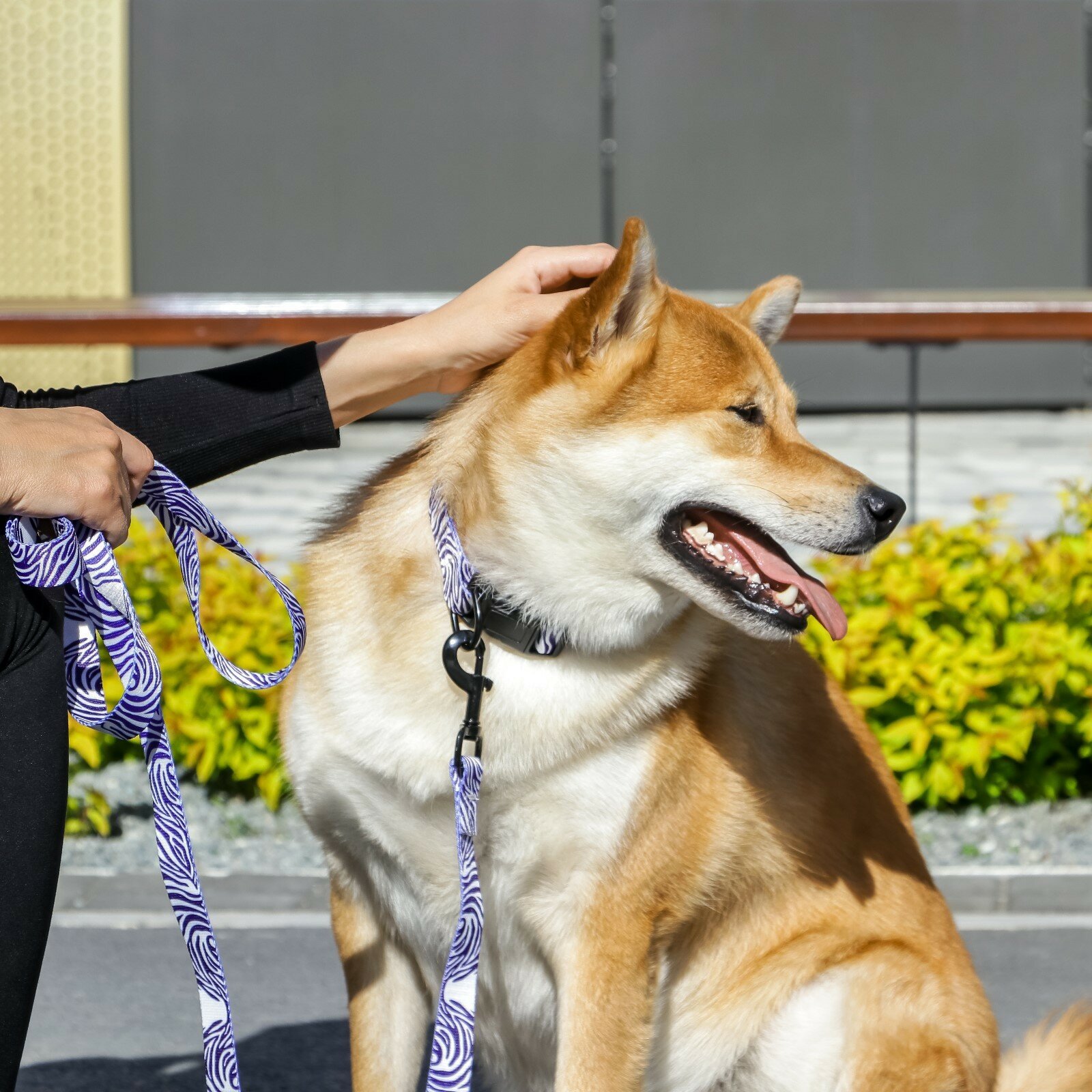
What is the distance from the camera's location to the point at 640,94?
42.7 feet

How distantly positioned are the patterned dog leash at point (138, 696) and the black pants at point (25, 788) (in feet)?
0.19

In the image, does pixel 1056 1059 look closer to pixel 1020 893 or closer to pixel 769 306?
pixel 769 306

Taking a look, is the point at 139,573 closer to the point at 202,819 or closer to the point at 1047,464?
the point at 202,819

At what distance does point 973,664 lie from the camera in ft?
14.5

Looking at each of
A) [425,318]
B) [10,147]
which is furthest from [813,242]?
[425,318]

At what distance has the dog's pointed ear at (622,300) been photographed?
2047 mm

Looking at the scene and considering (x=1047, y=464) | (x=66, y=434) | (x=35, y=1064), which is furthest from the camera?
(x=1047, y=464)

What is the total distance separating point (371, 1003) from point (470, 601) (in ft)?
2.64

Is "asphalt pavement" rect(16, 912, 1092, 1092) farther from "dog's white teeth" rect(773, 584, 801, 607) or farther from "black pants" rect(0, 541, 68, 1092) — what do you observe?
"dog's white teeth" rect(773, 584, 801, 607)

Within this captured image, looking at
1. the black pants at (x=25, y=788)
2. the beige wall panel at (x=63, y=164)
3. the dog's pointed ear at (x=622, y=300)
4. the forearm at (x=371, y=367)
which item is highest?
the beige wall panel at (x=63, y=164)

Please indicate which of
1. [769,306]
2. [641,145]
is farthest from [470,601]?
[641,145]

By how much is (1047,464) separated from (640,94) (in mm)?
5348

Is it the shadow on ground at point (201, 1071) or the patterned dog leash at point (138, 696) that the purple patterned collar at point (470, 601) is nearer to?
the patterned dog leash at point (138, 696)

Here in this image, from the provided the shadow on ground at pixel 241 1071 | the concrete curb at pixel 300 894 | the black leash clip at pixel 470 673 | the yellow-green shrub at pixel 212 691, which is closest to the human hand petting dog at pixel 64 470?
the black leash clip at pixel 470 673
